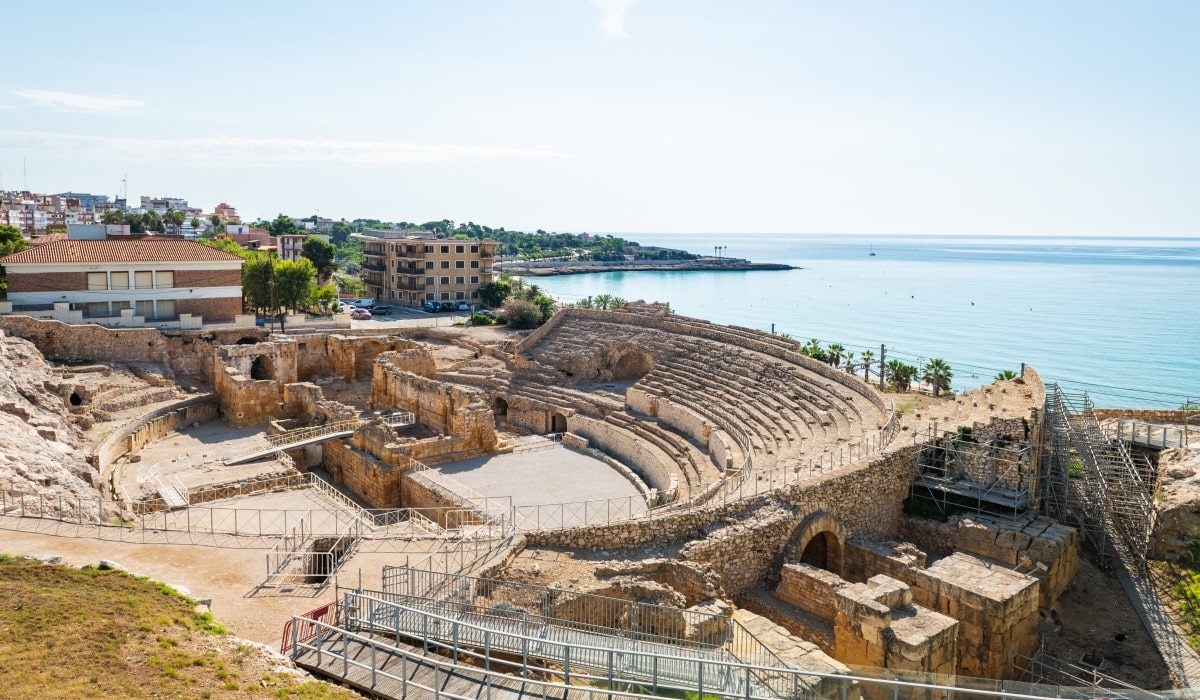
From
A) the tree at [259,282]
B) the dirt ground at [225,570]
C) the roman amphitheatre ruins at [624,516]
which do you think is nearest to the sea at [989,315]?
the roman amphitheatre ruins at [624,516]

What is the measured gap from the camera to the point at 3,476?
66.3 feet

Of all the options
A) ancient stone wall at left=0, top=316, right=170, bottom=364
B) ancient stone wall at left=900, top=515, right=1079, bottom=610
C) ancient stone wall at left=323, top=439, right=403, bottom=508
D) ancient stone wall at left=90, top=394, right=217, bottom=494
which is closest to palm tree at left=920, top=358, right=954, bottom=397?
ancient stone wall at left=900, top=515, right=1079, bottom=610

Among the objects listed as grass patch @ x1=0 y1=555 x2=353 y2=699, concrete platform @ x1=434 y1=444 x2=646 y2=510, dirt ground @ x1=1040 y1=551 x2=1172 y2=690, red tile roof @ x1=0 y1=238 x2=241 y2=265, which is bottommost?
dirt ground @ x1=1040 y1=551 x2=1172 y2=690

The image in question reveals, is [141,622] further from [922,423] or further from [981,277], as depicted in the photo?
[981,277]

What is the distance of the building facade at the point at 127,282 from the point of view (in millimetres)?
42188

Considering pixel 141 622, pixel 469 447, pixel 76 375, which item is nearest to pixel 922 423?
pixel 469 447

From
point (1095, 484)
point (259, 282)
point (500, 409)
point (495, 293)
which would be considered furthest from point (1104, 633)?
point (495, 293)

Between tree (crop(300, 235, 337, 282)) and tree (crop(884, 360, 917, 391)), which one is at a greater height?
tree (crop(300, 235, 337, 282))

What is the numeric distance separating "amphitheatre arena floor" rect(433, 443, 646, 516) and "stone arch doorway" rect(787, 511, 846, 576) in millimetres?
5812

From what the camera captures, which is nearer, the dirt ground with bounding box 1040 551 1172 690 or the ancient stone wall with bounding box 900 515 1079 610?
the dirt ground with bounding box 1040 551 1172 690

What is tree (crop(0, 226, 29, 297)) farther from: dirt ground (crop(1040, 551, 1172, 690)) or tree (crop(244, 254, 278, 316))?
dirt ground (crop(1040, 551, 1172, 690))

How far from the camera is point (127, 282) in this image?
44.7 metres

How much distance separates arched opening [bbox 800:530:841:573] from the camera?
21.6 meters

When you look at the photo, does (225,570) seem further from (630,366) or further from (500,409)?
(630,366)
